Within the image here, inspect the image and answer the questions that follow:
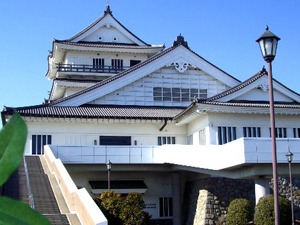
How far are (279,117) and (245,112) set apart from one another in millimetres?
2512

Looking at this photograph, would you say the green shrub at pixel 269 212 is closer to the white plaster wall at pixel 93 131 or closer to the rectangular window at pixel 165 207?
the rectangular window at pixel 165 207

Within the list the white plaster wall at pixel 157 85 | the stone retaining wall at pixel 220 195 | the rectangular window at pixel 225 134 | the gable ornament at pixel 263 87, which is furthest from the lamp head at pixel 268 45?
the white plaster wall at pixel 157 85

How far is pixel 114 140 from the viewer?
29.6 metres

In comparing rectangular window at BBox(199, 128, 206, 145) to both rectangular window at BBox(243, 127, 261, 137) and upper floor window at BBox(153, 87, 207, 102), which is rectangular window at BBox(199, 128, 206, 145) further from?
upper floor window at BBox(153, 87, 207, 102)

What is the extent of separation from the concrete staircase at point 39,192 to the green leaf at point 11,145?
13954mm

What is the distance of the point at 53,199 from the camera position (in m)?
17.3

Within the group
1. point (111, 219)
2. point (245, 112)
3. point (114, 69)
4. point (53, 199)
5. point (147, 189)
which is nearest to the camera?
point (53, 199)

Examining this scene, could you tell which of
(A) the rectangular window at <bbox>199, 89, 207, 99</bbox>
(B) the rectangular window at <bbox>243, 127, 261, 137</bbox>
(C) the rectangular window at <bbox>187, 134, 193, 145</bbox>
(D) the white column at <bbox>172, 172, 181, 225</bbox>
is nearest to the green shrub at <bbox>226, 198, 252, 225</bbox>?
(B) the rectangular window at <bbox>243, 127, 261, 137</bbox>

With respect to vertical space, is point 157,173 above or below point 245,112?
below

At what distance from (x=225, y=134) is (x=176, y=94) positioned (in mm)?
6391

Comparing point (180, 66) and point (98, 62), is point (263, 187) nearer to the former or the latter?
point (180, 66)

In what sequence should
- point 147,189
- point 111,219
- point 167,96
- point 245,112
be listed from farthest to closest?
point 167,96 → point 147,189 → point 245,112 → point 111,219

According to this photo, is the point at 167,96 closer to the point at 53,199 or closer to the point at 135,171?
the point at 135,171

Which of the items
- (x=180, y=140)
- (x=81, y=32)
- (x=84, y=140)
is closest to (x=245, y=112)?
(x=180, y=140)
